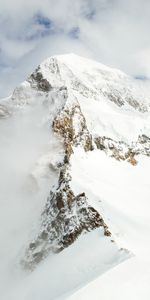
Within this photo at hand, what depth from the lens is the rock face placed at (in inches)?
1542

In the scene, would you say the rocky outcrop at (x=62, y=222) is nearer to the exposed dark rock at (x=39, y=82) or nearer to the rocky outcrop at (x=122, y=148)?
the rocky outcrop at (x=122, y=148)

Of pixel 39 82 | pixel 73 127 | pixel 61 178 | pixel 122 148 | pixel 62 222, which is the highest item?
pixel 39 82

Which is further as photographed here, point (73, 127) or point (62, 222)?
point (73, 127)

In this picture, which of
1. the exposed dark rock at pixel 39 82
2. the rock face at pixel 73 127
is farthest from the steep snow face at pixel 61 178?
the rock face at pixel 73 127

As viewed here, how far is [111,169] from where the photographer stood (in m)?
58.9

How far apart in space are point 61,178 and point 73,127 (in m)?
15.7

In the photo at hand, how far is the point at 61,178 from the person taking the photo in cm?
4594

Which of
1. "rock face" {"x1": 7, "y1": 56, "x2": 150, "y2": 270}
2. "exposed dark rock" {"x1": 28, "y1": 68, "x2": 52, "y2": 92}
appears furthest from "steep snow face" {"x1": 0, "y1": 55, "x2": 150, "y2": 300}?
"rock face" {"x1": 7, "y1": 56, "x2": 150, "y2": 270}

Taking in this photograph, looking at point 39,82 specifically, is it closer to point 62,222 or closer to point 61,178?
point 61,178

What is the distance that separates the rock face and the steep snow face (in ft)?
0.35

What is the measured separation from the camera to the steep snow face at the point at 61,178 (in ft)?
112

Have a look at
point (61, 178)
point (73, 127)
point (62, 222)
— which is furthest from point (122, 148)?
point (62, 222)

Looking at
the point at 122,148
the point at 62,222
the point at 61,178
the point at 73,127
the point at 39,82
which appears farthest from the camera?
the point at 39,82

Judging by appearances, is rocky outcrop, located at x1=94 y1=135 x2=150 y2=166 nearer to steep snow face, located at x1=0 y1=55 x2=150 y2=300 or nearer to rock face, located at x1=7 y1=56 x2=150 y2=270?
rock face, located at x1=7 y1=56 x2=150 y2=270
